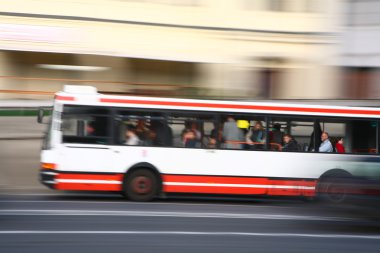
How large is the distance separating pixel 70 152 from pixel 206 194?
3.08 m

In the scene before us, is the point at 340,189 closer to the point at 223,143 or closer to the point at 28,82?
the point at 223,143

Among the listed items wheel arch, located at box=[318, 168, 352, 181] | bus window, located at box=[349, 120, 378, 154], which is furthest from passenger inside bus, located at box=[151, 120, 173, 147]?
wheel arch, located at box=[318, 168, 352, 181]

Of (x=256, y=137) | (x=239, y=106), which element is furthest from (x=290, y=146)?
(x=239, y=106)

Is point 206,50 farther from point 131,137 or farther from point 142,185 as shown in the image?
point 142,185

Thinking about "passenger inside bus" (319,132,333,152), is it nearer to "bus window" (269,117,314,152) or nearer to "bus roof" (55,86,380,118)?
"bus window" (269,117,314,152)

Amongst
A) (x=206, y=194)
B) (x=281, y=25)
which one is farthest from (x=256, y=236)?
(x=281, y=25)

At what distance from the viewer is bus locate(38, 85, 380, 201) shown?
16.1 m

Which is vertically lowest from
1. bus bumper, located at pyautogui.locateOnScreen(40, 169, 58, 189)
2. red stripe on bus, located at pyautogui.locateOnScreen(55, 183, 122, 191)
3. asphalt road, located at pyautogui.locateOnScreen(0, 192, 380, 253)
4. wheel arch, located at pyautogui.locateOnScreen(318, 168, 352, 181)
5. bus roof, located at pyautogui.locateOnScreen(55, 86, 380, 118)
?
asphalt road, located at pyautogui.locateOnScreen(0, 192, 380, 253)

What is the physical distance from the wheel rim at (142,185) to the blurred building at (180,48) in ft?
41.0

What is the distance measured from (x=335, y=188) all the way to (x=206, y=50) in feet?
62.7

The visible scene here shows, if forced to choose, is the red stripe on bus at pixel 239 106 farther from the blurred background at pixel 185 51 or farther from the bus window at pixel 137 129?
the blurred background at pixel 185 51

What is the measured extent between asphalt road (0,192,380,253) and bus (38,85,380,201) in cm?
80

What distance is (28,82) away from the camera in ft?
96.6

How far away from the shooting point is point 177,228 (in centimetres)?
1134
